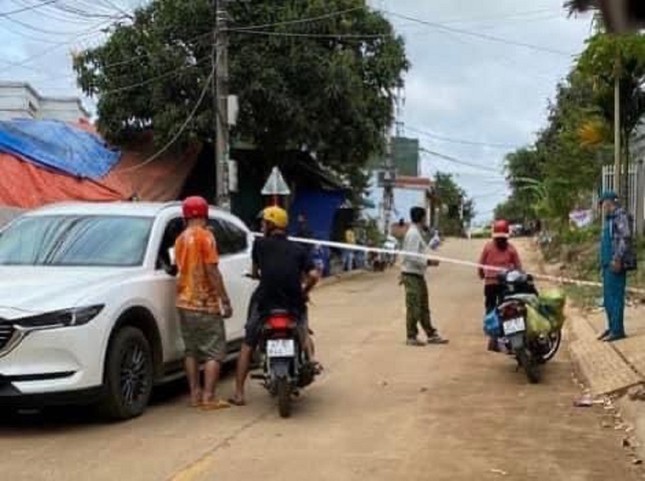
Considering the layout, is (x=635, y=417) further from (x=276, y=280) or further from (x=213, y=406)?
(x=213, y=406)

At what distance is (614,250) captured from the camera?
40.8ft

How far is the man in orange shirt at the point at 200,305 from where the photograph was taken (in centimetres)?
935

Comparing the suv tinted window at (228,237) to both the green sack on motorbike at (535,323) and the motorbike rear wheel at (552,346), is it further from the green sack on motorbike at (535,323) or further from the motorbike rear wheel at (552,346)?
the motorbike rear wheel at (552,346)

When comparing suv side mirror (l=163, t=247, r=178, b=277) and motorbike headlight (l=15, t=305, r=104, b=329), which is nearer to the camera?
motorbike headlight (l=15, t=305, r=104, b=329)

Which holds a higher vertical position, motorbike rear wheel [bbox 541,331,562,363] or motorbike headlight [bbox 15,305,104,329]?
motorbike headlight [bbox 15,305,104,329]

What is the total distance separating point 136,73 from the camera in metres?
26.8

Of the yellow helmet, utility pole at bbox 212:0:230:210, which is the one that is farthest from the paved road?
utility pole at bbox 212:0:230:210

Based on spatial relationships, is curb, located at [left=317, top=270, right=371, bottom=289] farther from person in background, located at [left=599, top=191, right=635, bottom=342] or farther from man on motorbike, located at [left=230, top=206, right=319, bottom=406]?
man on motorbike, located at [left=230, top=206, right=319, bottom=406]

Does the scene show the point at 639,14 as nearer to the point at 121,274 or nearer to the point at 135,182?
the point at 121,274

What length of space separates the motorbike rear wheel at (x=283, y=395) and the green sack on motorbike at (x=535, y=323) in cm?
318

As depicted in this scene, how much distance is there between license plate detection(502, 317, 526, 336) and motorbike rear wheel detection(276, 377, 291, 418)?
2880 millimetres

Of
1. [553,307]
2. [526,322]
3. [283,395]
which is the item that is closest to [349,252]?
[553,307]

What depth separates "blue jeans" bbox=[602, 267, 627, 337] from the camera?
12.6 meters

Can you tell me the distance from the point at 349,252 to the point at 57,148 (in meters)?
12.1
